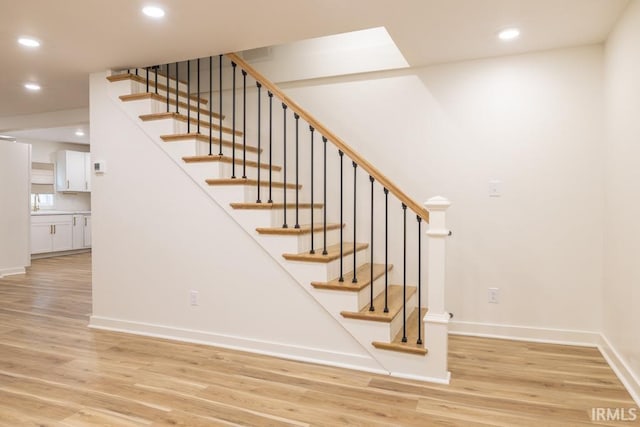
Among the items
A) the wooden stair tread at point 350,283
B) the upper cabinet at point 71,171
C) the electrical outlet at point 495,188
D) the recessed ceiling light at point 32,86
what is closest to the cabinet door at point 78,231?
the upper cabinet at point 71,171

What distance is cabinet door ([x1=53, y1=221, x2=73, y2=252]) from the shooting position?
8117 millimetres

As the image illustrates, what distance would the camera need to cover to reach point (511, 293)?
3340 millimetres

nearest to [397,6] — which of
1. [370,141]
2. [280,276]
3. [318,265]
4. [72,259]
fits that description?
[370,141]

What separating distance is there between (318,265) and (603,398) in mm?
1877

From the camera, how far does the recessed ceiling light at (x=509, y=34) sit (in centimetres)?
279

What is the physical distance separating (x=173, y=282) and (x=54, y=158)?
24.6 ft

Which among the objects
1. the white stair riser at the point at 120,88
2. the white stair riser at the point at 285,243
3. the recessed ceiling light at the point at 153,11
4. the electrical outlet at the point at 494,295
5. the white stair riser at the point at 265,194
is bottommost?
the electrical outlet at the point at 494,295

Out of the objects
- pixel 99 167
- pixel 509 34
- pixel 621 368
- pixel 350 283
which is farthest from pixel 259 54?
pixel 621 368

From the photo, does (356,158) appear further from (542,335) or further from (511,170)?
(542,335)

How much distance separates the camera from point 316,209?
12.6 feet

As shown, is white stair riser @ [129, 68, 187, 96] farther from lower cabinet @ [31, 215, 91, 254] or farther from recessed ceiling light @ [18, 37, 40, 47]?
lower cabinet @ [31, 215, 91, 254]

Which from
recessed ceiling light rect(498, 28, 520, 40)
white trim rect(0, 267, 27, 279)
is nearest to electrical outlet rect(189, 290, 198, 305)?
recessed ceiling light rect(498, 28, 520, 40)

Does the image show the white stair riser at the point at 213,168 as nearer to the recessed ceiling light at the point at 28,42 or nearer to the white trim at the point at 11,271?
the recessed ceiling light at the point at 28,42

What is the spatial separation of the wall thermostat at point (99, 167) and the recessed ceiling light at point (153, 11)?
5.31 feet
